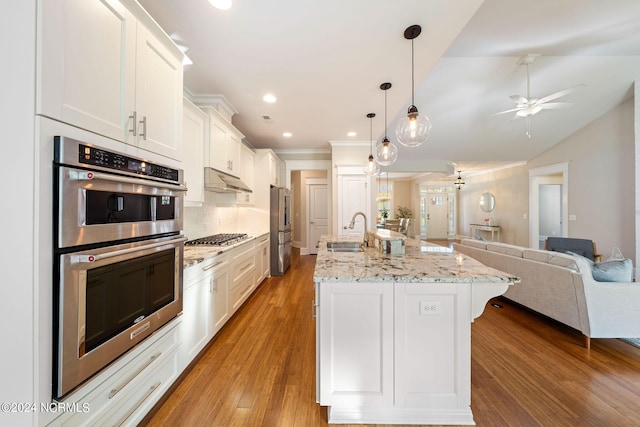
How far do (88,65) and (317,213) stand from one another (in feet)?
20.9

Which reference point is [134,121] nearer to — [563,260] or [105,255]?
[105,255]

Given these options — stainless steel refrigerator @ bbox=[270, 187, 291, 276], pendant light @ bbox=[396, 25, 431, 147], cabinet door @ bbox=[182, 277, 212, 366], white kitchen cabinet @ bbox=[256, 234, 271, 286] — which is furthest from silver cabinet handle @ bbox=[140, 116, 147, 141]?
stainless steel refrigerator @ bbox=[270, 187, 291, 276]

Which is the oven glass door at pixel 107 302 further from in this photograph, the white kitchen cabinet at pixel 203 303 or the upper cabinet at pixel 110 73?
the upper cabinet at pixel 110 73

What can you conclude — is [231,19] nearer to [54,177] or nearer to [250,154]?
[54,177]

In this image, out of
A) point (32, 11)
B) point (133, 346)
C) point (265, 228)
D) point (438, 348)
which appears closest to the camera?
point (32, 11)

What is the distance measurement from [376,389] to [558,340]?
2182mm

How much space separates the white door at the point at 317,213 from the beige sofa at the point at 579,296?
5011 mm

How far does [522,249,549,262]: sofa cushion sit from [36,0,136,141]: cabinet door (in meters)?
3.81

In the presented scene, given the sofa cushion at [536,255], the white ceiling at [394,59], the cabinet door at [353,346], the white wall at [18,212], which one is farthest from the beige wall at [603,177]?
the white wall at [18,212]

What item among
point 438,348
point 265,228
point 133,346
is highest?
point 265,228

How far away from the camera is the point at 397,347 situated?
4.75 feet

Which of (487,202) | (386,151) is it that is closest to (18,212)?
(386,151)

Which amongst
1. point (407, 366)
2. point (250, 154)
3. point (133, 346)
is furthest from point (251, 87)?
point (407, 366)

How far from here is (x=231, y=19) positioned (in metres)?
1.75
